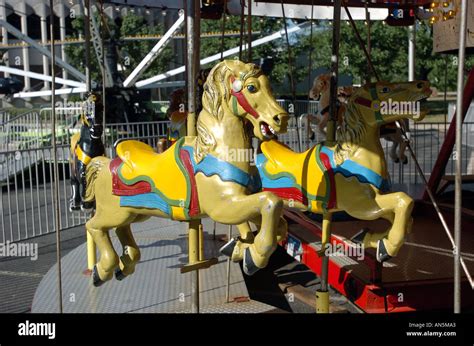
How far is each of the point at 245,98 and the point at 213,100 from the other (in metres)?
0.27

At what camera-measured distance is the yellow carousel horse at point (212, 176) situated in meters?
3.45

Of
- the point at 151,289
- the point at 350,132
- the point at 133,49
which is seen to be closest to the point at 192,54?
→ the point at 350,132

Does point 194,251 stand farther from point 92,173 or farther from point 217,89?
point 217,89

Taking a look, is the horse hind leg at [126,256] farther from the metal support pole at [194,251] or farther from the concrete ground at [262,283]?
the concrete ground at [262,283]

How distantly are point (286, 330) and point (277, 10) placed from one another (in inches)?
292

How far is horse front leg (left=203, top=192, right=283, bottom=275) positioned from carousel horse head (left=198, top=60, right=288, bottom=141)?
14.7 inches

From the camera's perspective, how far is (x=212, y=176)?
3.63m

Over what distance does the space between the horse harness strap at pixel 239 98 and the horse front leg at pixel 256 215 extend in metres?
0.48

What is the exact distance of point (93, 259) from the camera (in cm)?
639

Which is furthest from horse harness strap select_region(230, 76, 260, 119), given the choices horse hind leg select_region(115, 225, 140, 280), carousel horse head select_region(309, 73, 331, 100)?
carousel horse head select_region(309, 73, 331, 100)

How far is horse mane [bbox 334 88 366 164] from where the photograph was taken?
485 cm

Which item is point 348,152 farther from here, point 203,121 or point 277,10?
point 277,10

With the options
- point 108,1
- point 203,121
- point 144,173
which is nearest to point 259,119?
point 203,121

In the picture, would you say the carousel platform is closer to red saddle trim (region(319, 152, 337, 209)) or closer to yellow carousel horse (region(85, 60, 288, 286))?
red saddle trim (region(319, 152, 337, 209))
